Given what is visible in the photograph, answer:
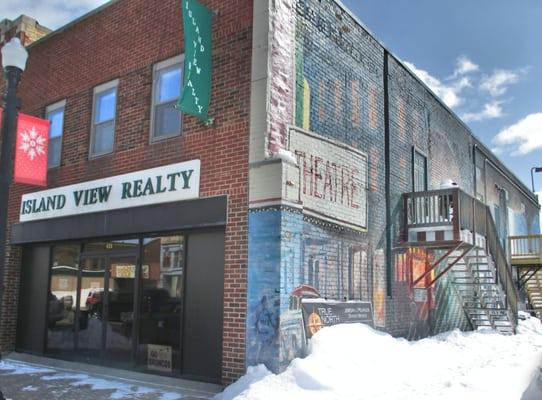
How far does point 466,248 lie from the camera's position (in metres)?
13.5

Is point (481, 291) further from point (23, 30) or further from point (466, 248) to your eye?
point (23, 30)

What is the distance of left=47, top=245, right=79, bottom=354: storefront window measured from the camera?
12.0 meters

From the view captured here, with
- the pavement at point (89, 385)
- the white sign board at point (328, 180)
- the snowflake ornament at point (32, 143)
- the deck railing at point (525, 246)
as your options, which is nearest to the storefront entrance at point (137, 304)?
the pavement at point (89, 385)

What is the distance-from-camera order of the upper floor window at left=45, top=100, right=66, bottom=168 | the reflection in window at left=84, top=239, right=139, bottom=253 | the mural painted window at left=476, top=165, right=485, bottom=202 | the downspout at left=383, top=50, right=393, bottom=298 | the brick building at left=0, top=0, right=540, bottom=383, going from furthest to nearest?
1. the mural painted window at left=476, top=165, right=485, bottom=202
2. the upper floor window at left=45, top=100, right=66, bottom=168
3. the downspout at left=383, top=50, right=393, bottom=298
4. the reflection in window at left=84, top=239, right=139, bottom=253
5. the brick building at left=0, top=0, right=540, bottom=383

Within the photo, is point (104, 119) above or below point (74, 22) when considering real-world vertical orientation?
below

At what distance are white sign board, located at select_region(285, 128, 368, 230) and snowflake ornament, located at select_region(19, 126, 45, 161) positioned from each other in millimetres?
5828

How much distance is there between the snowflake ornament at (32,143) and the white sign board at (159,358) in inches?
190

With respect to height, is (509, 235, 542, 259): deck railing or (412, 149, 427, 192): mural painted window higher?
(412, 149, 427, 192): mural painted window

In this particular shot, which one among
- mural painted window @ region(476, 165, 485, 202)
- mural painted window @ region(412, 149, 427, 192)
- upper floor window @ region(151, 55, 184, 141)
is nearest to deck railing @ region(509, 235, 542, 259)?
mural painted window @ region(476, 165, 485, 202)

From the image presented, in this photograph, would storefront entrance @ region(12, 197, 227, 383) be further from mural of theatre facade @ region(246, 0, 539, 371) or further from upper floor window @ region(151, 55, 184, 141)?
upper floor window @ region(151, 55, 184, 141)

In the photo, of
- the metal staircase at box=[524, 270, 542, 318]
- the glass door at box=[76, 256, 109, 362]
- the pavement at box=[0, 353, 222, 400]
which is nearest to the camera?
the pavement at box=[0, 353, 222, 400]

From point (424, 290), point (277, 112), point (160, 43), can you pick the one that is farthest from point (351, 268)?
point (160, 43)

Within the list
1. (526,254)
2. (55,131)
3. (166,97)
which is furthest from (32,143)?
(526,254)

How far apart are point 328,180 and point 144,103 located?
12.8 ft
